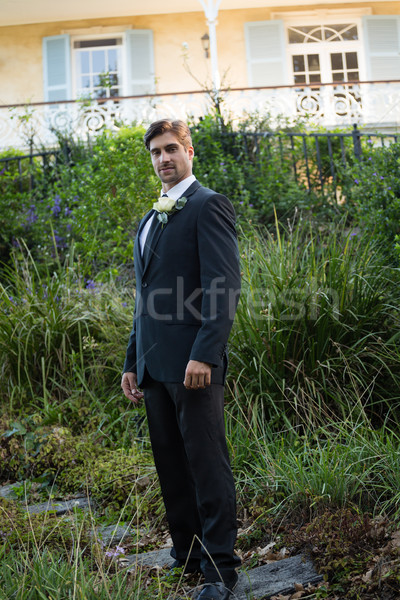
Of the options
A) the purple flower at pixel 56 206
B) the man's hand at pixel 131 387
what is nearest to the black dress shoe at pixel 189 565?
the man's hand at pixel 131 387

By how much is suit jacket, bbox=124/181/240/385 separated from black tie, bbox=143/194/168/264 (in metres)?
0.02

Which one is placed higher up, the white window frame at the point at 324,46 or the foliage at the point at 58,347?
the white window frame at the point at 324,46

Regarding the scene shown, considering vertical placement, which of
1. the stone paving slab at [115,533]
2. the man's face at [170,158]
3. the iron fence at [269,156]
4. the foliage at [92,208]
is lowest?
the stone paving slab at [115,533]

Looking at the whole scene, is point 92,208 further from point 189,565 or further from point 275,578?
point 275,578

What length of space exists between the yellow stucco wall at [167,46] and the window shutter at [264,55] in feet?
0.86

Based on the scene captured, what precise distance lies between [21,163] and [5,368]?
610 cm

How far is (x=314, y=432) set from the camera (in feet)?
13.8

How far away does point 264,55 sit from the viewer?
15367mm

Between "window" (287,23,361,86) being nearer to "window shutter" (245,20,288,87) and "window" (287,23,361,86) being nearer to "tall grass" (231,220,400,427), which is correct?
"window shutter" (245,20,288,87)

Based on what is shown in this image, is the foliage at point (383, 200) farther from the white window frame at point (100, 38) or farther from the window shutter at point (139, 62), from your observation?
the white window frame at point (100, 38)

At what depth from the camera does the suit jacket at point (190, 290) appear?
289 centimetres

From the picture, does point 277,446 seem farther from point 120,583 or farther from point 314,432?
point 120,583

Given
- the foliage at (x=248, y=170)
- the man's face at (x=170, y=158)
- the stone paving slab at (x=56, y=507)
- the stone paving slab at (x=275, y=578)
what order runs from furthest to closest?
the foliage at (x=248, y=170)
the stone paving slab at (x=56, y=507)
the man's face at (x=170, y=158)
the stone paving slab at (x=275, y=578)

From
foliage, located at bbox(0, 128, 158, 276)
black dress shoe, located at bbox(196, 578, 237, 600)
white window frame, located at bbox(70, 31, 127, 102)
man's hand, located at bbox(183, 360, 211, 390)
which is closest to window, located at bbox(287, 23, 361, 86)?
white window frame, located at bbox(70, 31, 127, 102)
